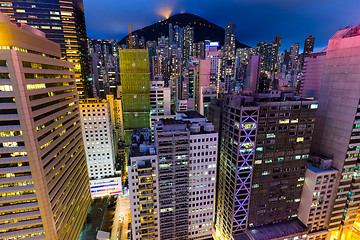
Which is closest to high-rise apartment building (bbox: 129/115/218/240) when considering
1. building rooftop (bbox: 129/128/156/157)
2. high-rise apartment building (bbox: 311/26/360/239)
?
building rooftop (bbox: 129/128/156/157)

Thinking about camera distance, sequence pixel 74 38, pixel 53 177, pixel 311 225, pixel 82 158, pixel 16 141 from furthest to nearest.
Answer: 1. pixel 74 38
2. pixel 82 158
3. pixel 311 225
4. pixel 53 177
5. pixel 16 141

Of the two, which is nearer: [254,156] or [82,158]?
[254,156]

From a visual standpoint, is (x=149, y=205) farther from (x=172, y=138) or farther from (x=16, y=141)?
(x=16, y=141)

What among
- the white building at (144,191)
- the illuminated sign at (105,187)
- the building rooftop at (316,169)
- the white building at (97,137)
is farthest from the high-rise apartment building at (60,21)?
the building rooftop at (316,169)

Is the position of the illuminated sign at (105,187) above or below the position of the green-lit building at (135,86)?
below

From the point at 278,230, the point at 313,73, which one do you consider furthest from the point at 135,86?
the point at 278,230

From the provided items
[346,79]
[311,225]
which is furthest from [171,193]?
[346,79]

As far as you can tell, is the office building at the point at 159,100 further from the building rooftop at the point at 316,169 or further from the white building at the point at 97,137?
the building rooftop at the point at 316,169
